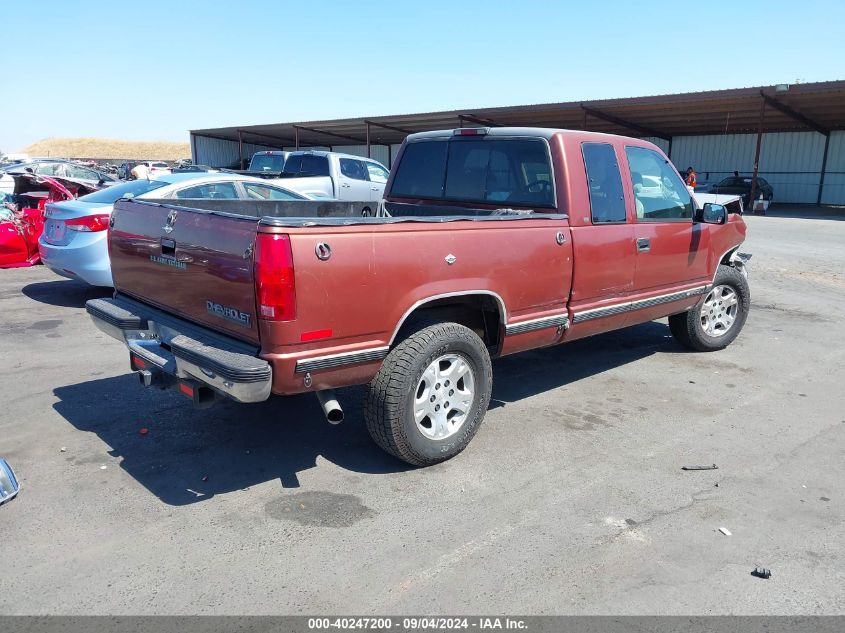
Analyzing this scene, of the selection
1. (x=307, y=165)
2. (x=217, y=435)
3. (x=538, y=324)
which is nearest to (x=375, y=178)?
(x=307, y=165)

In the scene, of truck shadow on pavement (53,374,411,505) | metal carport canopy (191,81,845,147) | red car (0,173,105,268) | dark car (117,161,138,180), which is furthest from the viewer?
dark car (117,161,138,180)

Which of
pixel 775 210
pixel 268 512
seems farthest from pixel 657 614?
pixel 775 210

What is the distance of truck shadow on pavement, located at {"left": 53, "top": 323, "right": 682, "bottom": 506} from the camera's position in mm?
3996

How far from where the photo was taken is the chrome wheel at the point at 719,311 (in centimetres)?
672

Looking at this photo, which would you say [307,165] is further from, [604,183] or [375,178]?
[604,183]

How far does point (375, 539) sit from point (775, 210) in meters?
29.7

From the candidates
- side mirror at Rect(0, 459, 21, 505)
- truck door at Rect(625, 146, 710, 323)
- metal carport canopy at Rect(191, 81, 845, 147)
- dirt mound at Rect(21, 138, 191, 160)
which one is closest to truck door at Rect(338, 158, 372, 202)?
truck door at Rect(625, 146, 710, 323)

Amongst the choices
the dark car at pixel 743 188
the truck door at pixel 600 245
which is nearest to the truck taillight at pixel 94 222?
the truck door at pixel 600 245

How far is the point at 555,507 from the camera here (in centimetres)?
369

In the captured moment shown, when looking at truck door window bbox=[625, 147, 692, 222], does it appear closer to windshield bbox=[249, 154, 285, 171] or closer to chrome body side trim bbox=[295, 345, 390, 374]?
chrome body side trim bbox=[295, 345, 390, 374]

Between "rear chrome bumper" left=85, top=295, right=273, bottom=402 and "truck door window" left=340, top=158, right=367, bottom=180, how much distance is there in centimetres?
1089

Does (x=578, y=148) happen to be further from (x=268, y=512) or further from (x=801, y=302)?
(x=801, y=302)

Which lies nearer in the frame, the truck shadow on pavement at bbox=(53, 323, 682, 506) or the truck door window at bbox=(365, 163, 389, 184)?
the truck shadow on pavement at bbox=(53, 323, 682, 506)

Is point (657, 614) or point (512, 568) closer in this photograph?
point (657, 614)
